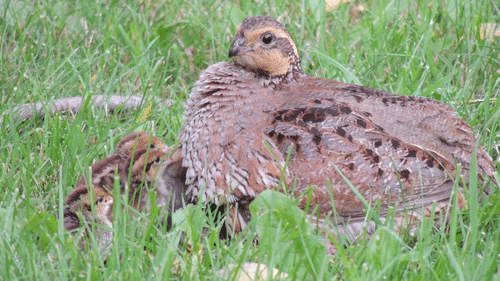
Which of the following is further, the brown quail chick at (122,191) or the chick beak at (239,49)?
the chick beak at (239,49)

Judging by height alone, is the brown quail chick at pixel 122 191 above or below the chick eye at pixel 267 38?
below

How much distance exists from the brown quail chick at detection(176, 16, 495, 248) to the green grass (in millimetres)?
280

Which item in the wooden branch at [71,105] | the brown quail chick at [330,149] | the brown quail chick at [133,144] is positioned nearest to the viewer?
the brown quail chick at [330,149]

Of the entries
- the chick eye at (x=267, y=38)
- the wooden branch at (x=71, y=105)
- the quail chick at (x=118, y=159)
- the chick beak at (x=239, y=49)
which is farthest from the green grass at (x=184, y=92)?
the chick eye at (x=267, y=38)

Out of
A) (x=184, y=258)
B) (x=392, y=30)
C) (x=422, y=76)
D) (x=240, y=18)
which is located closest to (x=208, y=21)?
(x=240, y=18)

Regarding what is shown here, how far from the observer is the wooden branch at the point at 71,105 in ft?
16.8

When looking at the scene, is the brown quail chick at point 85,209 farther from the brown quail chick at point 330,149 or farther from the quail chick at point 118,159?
the brown quail chick at point 330,149

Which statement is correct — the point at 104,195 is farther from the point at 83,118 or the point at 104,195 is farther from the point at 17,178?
the point at 83,118

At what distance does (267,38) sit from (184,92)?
50.9 inches

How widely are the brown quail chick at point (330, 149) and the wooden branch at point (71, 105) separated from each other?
116cm

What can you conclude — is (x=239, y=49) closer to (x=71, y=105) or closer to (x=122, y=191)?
(x=122, y=191)

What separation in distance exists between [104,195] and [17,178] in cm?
66

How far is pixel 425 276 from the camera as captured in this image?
Answer: 3.39m

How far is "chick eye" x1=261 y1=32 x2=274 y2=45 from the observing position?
184 inches
